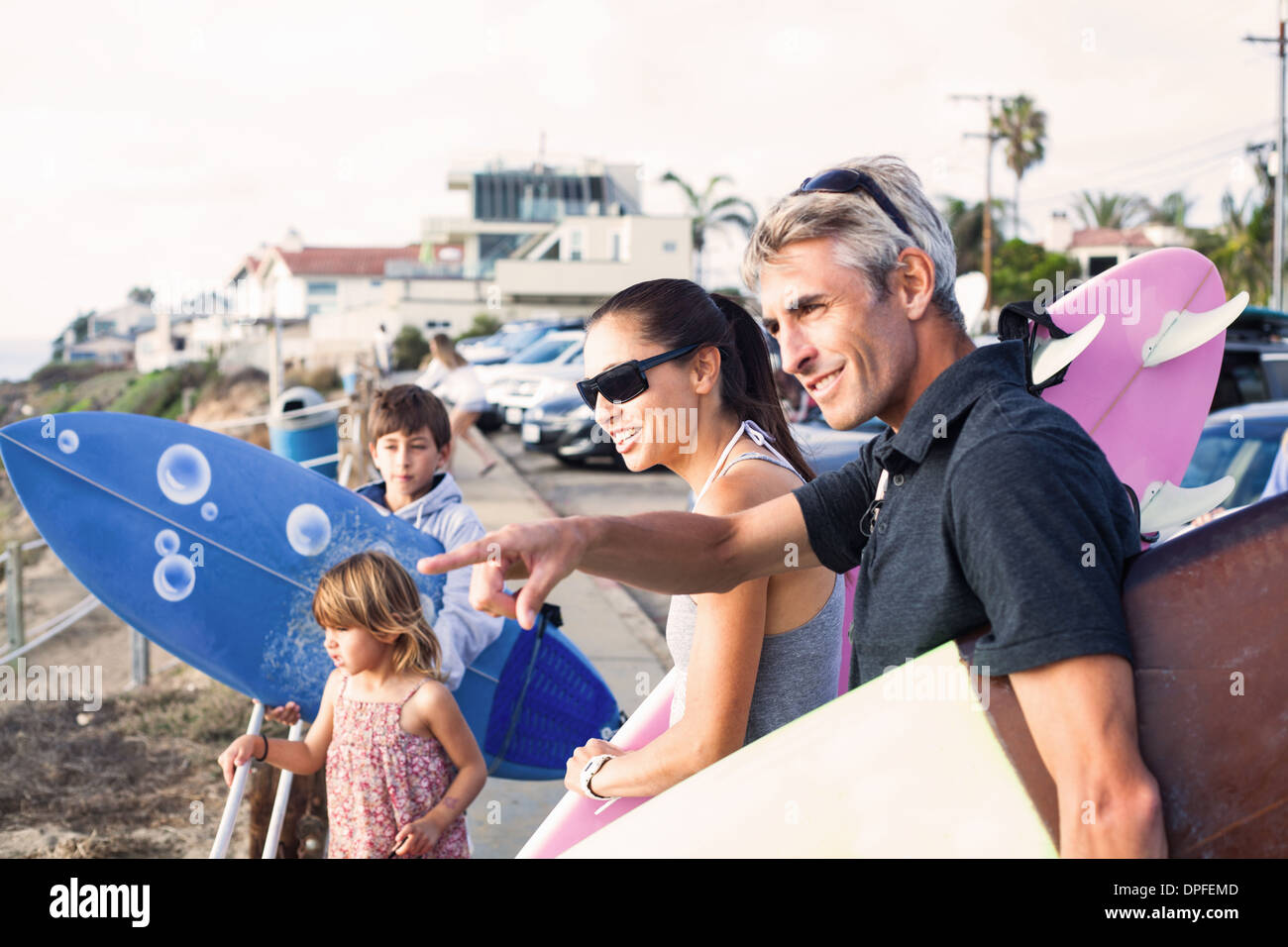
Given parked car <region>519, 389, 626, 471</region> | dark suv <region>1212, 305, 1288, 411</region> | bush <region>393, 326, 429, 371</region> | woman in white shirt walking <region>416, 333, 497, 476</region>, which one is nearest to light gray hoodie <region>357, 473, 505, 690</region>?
woman in white shirt walking <region>416, 333, 497, 476</region>

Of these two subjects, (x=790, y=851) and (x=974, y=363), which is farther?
(x=790, y=851)

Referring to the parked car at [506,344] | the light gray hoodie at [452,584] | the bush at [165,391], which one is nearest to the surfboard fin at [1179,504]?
the light gray hoodie at [452,584]

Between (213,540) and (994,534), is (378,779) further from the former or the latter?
(994,534)

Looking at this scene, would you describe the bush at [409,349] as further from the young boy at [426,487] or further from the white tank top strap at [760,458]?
the white tank top strap at [760,458]

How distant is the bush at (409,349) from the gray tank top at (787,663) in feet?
116

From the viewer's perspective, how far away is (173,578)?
3.66 meters

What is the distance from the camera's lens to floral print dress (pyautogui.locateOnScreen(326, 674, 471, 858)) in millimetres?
2703

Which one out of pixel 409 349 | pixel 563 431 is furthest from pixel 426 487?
pixel 409 349

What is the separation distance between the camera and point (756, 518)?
1741mm

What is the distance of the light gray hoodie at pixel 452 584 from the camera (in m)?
3.31

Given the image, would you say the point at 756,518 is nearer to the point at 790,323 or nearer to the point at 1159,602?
the point at 790,323
